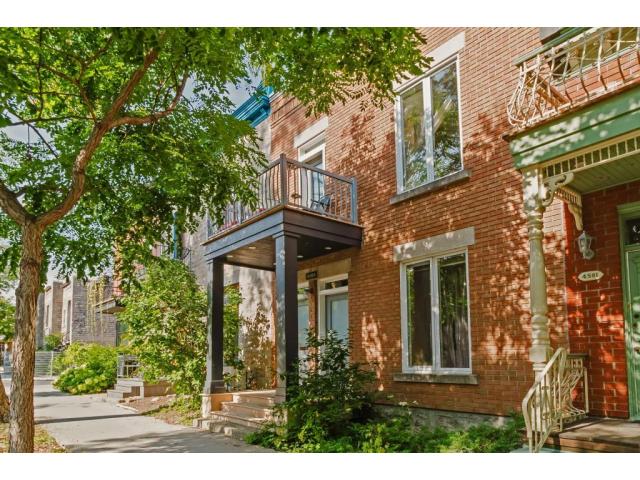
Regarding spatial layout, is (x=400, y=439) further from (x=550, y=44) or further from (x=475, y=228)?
(x=550, y=44)

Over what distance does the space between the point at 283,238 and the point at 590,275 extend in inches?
177

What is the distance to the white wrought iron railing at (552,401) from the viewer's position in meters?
5.45

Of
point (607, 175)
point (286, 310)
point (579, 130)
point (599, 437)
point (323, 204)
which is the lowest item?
point (599, 437)

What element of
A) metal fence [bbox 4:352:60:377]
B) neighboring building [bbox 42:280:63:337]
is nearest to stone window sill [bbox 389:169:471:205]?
metal fence [bbox 4:352:60:377]

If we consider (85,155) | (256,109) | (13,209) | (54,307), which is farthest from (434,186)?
(54,307)

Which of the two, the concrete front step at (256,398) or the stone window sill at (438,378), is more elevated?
the stone window sill at (438,378)

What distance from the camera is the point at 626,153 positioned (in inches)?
211

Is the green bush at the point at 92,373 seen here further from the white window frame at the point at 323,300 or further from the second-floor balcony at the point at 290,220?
the white window frame at the point at 323,300

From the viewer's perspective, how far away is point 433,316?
8.55m

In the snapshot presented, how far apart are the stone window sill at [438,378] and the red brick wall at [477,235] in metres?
0.09

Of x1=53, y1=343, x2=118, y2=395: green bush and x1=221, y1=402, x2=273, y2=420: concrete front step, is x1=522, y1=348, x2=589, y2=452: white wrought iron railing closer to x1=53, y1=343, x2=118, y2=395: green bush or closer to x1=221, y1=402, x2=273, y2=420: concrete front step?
x1=221, y1=402, x2=273, y2=420: concrete front step

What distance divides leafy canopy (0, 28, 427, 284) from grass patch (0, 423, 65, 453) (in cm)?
253

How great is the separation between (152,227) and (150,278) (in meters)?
4.82

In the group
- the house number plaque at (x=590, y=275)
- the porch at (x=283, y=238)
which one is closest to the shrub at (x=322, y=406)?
the porch at (x=283, y=238)
